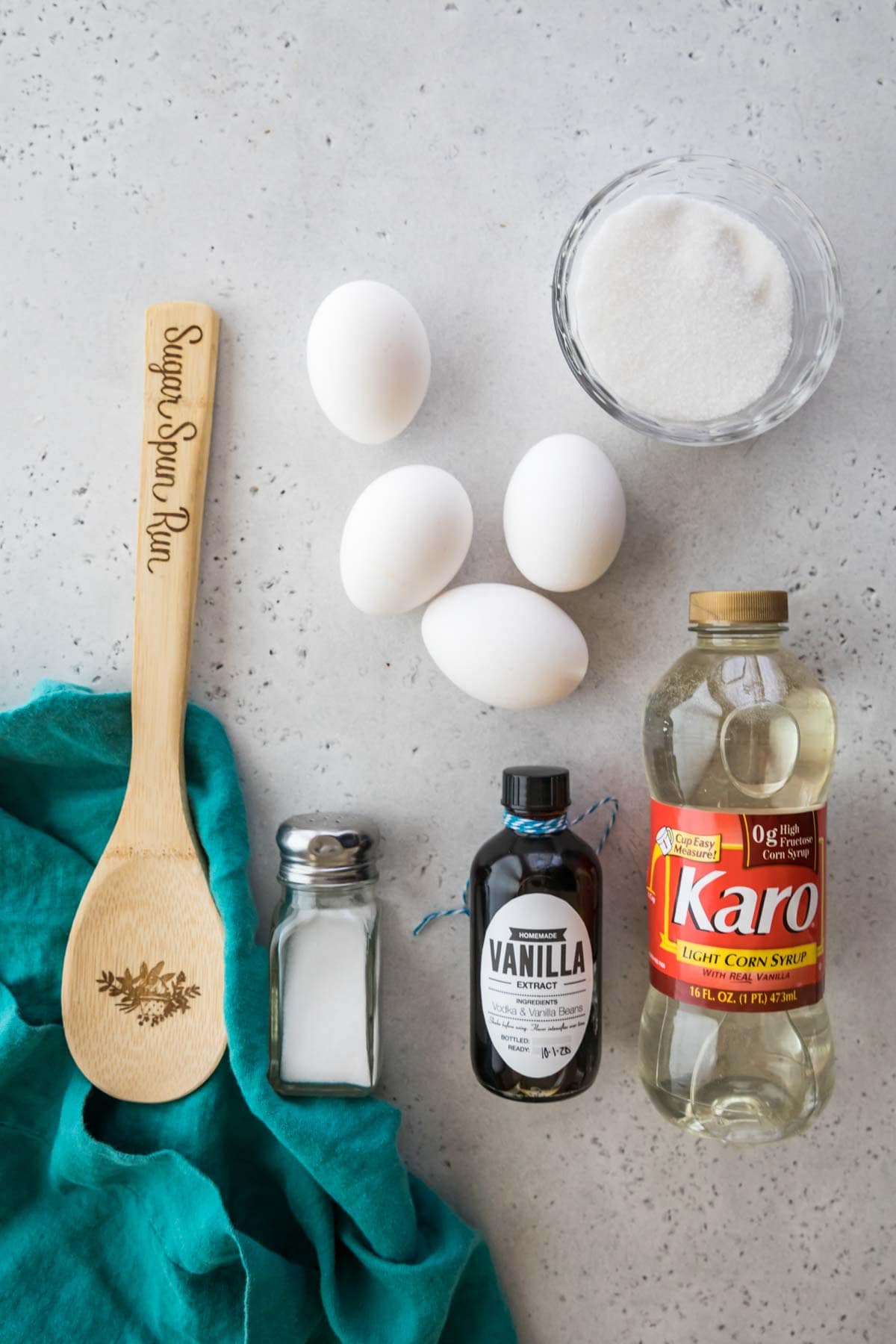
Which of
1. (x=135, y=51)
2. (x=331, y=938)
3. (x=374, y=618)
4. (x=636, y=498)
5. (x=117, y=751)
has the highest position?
(x=135, y=51)

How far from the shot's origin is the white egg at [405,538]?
63 cm

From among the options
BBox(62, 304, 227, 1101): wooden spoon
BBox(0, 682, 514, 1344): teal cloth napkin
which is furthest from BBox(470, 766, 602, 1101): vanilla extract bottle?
BBox(62, 304, 227, 1101): wooden spoon

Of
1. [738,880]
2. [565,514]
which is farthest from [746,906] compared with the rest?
[565,514]

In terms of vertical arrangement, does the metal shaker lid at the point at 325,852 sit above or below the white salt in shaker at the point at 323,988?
above

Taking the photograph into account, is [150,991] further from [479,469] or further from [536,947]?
[479,469]

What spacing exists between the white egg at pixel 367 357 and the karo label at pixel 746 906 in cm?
36

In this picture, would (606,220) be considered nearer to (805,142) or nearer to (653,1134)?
(805,142)

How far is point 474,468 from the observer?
0.72 meters

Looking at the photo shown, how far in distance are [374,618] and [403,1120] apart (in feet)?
1.36

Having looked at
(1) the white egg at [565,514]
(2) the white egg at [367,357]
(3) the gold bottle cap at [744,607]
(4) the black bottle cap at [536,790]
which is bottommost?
(4) the black bottle cap at [536,790]

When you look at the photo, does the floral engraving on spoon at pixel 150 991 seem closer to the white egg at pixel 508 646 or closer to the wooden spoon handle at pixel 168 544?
the wooden spoon handle at pixel 168 544

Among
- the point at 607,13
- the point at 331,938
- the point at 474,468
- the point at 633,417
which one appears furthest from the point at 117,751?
the point at 607,13

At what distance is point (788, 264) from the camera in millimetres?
693

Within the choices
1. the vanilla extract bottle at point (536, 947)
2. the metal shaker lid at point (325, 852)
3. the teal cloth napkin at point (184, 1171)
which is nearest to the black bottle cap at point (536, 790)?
the vanilla extract bottle at point (536, 947)
